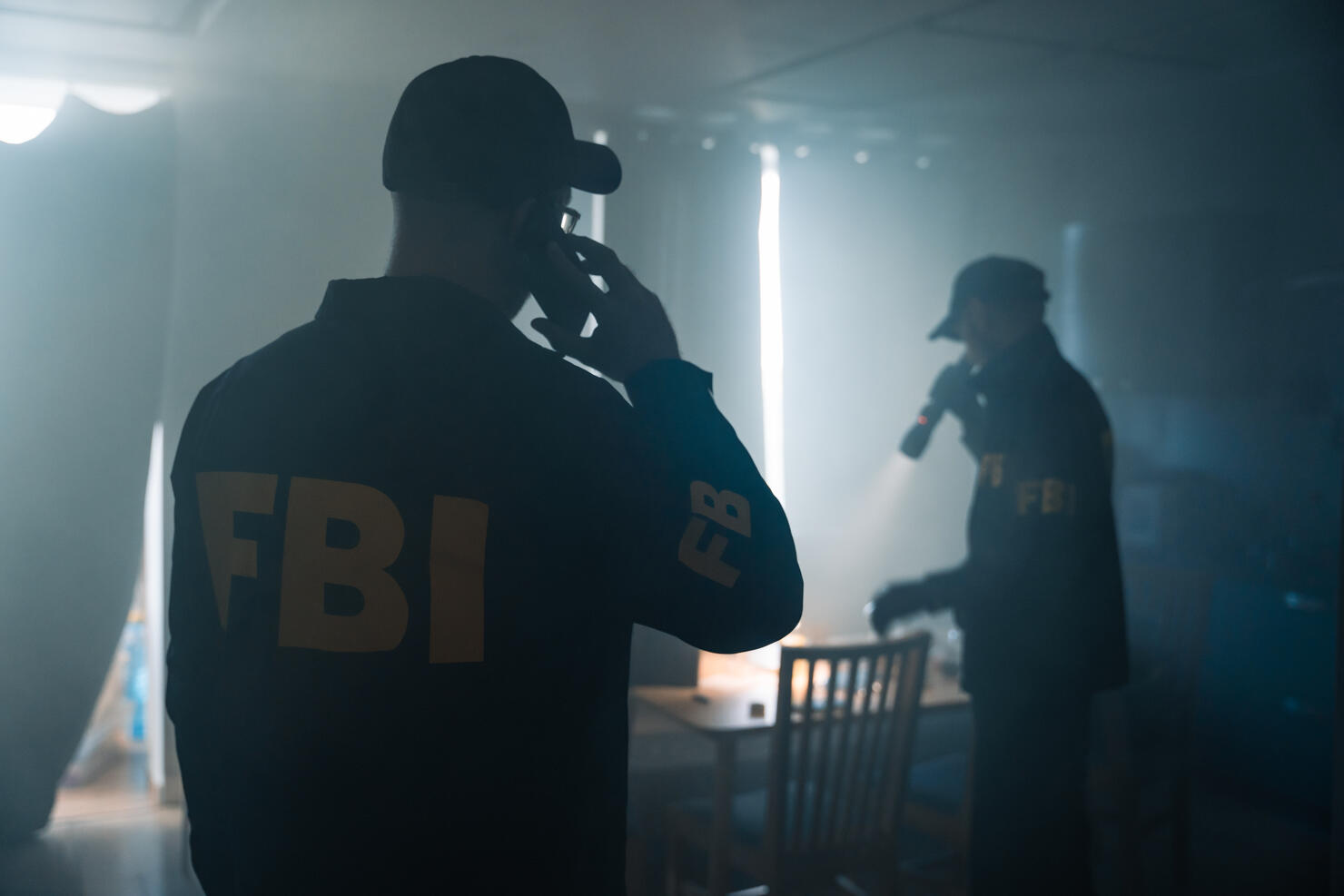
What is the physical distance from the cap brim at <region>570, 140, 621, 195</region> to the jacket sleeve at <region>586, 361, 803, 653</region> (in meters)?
0.24

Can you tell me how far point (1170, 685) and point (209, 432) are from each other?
2548 millimetres

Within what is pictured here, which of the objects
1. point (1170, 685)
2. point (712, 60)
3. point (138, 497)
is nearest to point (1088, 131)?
point (712, 60)

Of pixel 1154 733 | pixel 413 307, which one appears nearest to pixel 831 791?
pixel 1154 733

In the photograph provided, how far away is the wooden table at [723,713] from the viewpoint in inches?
85.6

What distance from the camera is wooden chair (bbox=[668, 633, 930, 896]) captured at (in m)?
2.07

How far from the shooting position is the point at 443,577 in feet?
2.74

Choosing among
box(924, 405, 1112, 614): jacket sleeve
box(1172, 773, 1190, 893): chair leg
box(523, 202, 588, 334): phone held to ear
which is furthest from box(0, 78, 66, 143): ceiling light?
box(1172, 773, 1190, 893): chair leg

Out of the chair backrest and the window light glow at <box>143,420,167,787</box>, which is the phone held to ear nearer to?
the chair backrest

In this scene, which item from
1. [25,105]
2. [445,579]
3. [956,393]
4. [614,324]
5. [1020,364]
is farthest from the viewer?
[956,393]

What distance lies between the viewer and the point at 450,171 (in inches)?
36.6

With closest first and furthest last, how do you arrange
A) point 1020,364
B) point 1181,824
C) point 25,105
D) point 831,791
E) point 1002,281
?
1. point 25,105
2. point 831,791
3. point 1020,364
4. point 1002,281
5. point 1181,824

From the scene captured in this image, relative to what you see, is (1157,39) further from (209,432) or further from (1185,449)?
(209,432)

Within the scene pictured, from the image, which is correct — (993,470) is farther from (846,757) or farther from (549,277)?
(549,277)

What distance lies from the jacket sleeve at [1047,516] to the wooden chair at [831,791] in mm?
240
